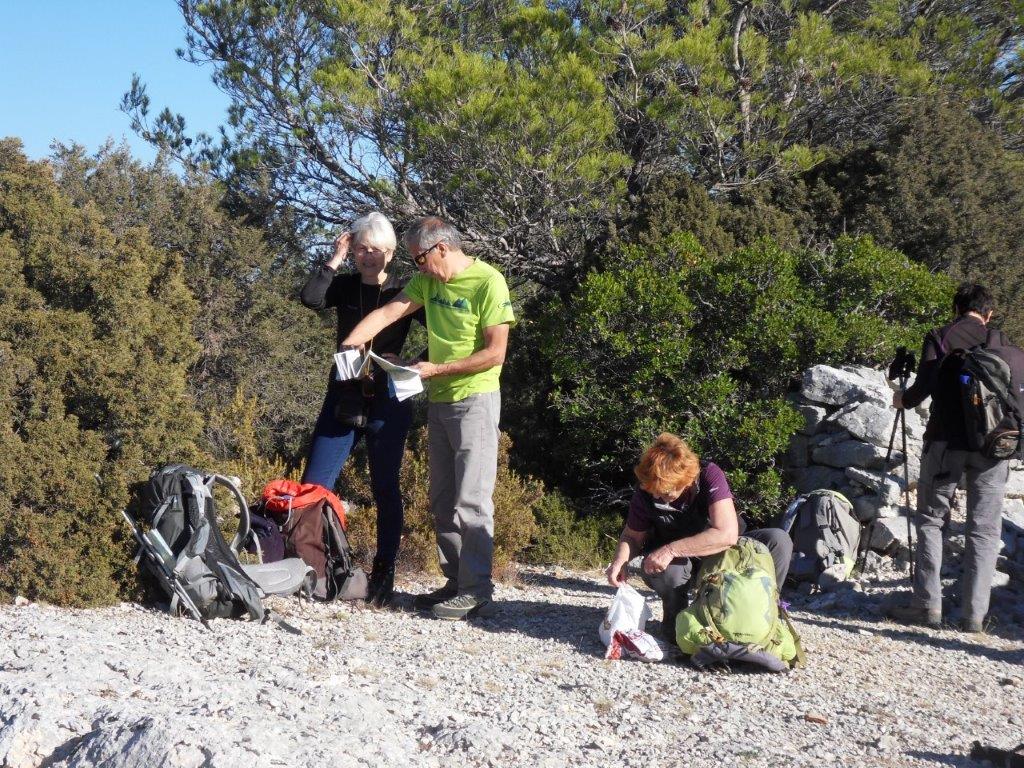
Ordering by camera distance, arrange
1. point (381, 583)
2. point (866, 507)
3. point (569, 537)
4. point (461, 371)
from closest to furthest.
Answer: point (461, 371), point (381, 583), point (866, 507), point (569, 537)

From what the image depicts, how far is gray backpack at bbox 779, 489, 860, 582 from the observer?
253 inches

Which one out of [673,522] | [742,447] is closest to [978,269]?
[742,447]

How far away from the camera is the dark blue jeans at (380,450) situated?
197 inches

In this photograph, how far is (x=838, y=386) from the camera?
24.2 feet

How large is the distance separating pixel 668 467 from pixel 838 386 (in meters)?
3.38

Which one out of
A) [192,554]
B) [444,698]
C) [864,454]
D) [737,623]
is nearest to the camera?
[444,698]

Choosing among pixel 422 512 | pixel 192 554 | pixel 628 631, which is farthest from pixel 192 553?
pixel 422 512

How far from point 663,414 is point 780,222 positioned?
2526mm

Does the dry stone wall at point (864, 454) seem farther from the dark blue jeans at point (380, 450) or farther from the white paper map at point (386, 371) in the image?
the white paper map at point (386, 371)

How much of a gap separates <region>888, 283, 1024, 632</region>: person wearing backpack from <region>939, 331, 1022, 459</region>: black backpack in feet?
0.07

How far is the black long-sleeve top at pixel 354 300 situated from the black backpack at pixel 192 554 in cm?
102

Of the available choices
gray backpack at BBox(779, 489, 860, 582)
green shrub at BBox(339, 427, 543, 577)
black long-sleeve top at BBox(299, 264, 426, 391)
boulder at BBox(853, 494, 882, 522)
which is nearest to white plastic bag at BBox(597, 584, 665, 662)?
black long-sleeve top at BBox(299, 264, 426, 391)

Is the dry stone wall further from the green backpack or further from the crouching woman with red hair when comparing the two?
the green backpack

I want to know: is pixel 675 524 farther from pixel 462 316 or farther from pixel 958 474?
pixel 958 474
